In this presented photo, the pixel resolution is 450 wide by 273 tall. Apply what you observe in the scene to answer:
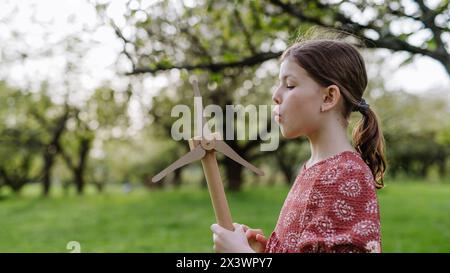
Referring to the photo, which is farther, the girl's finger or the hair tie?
the hair tie

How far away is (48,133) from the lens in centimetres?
2244

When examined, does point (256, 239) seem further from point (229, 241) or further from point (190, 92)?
point (190, 92)

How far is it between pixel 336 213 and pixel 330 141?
13.0 inches

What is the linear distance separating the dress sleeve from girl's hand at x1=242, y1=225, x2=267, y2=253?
0.33 metres

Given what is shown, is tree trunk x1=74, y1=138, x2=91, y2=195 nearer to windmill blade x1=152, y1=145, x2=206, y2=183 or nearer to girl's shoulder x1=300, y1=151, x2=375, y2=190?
windmill blade x1=152, y1=145, x2=206, y2=183

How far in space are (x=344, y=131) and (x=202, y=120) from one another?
21.6 inches

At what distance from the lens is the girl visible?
1797 millimetres

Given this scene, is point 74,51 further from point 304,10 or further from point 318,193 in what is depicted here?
point 318,193

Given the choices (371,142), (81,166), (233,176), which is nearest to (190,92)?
(233,176)

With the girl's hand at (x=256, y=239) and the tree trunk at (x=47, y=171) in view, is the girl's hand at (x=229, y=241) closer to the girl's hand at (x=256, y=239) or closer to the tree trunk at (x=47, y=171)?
the girl's hand at (x=256, y=239)

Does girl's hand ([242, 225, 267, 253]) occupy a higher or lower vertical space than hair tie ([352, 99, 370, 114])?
lower

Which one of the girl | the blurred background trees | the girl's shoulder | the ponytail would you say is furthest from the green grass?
the girl's shoulder

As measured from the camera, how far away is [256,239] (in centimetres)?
217

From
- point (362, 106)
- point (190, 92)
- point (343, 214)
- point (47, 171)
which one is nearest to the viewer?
point (343, 214)
